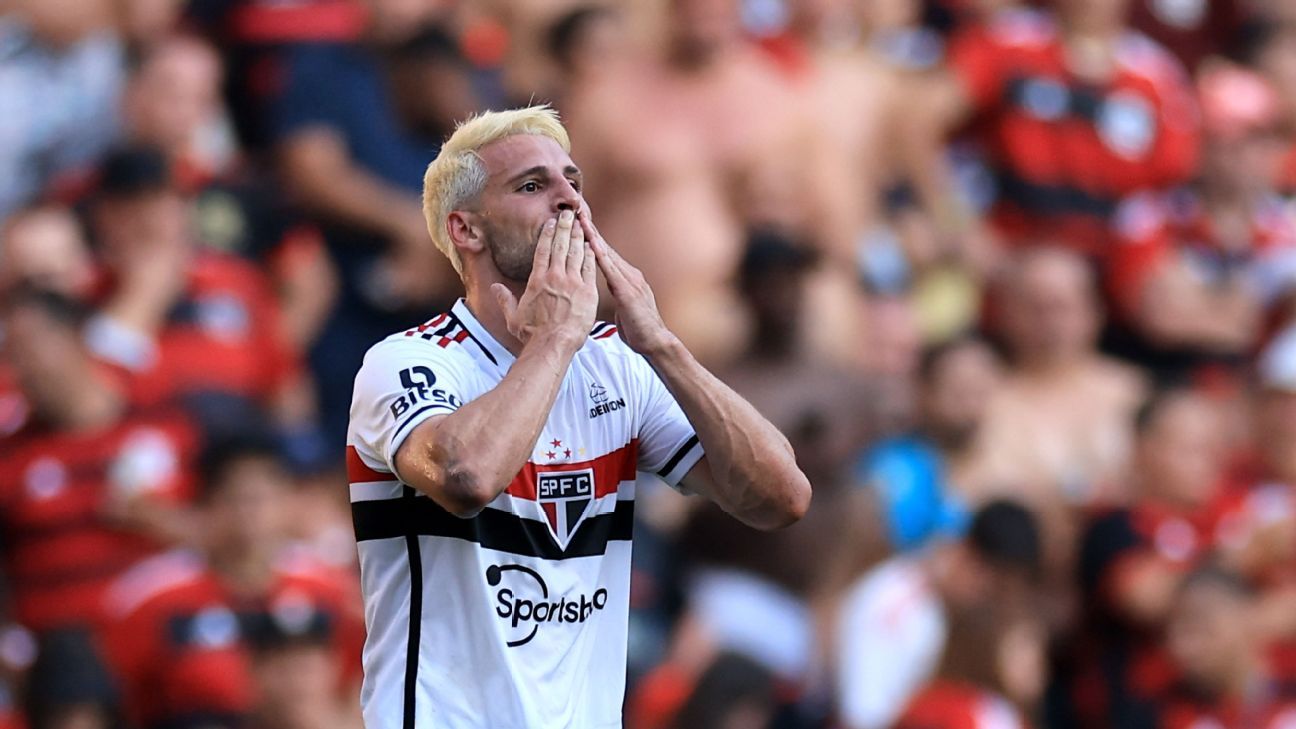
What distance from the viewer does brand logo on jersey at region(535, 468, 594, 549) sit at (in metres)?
4.36

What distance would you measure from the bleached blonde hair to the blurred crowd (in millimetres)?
3419

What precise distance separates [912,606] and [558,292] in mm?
4403

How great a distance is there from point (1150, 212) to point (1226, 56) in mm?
2565

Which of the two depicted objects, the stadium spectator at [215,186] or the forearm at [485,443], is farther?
the stadium spectator at [215,186]

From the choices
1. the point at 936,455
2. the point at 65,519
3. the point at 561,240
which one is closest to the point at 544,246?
the point at 561,240

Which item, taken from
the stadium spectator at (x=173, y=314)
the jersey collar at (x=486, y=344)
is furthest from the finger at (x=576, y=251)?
the stadium spectator at (x=173, y=314)

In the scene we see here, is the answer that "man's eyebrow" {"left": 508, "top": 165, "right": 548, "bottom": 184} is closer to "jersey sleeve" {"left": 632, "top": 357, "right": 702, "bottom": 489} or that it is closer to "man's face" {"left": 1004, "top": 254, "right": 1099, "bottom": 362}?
"jersey sleeve" {"left": 632, "top": 357, "right": 702, "bottom": 489}

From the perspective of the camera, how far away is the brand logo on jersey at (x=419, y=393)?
4152 millimetres

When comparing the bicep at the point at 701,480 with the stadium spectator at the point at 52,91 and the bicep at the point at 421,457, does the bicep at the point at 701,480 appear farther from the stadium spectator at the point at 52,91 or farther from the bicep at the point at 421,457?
the stadium spectator at the point at 52,91

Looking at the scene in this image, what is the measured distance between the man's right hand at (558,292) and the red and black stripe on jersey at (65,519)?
12.6ft

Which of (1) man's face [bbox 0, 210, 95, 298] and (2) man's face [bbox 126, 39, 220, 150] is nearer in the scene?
(1) man's face [bbox 0, 210, 95, 298]

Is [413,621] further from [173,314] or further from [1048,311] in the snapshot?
[1048,311]

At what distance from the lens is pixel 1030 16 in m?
11.3

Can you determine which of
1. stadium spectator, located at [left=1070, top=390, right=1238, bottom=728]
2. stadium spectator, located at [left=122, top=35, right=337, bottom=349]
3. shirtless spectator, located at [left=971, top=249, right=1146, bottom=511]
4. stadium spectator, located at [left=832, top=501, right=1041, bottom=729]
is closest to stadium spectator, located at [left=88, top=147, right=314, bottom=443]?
stadium spectator, located at [left=122, top=35, right=337, bottom=349]
